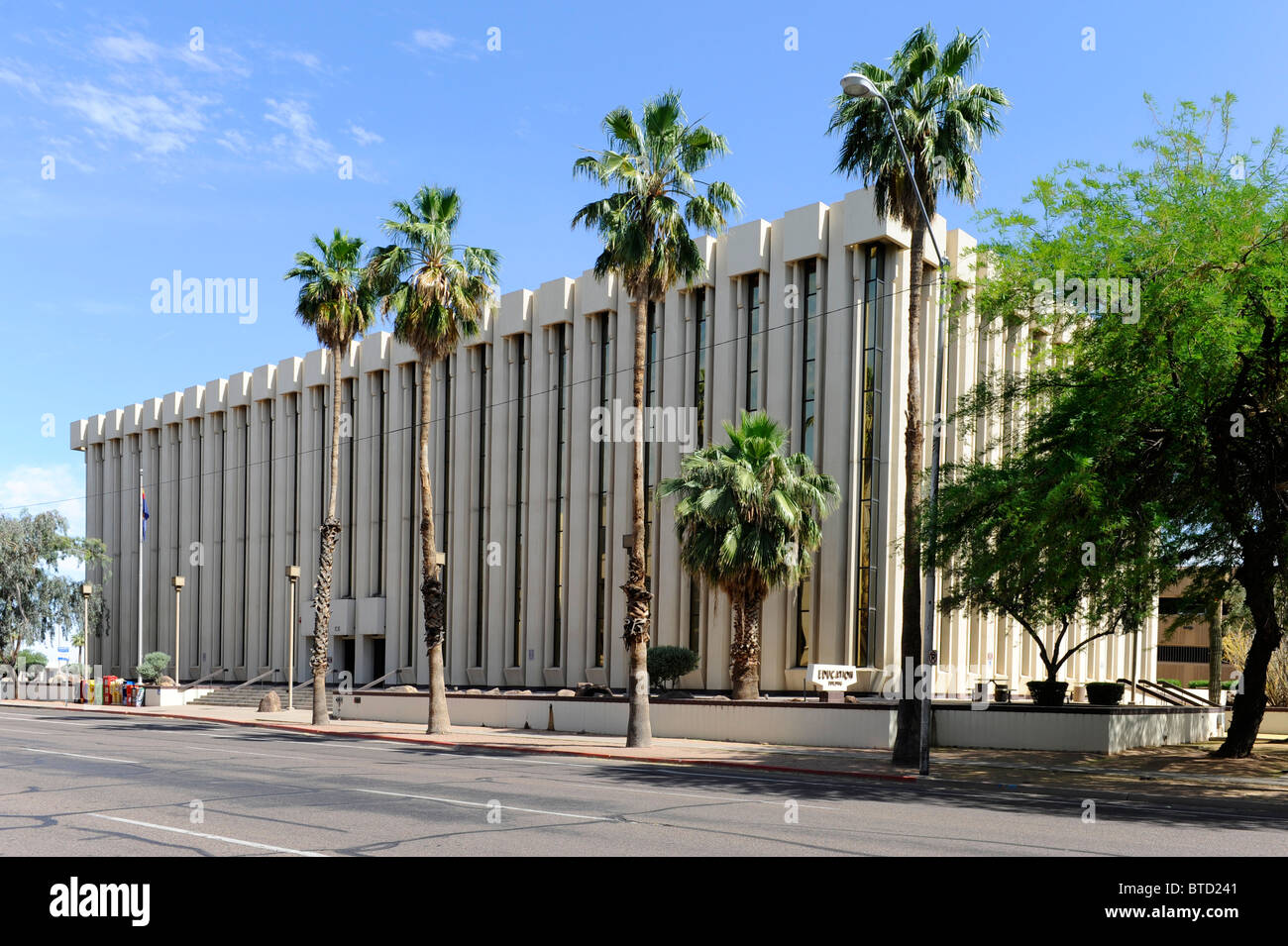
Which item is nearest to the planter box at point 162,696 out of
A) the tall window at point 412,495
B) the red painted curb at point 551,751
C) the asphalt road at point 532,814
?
the red painted curb at point 551,751

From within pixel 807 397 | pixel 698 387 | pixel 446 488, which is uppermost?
pixel 698 387

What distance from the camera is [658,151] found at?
26750 mm

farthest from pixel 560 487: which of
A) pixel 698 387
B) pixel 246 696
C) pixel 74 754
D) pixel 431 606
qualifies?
pixel 74 754

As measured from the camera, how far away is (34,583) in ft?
204

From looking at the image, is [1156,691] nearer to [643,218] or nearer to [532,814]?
[643,218]

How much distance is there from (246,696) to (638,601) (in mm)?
31068

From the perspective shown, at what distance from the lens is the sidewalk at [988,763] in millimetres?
19094

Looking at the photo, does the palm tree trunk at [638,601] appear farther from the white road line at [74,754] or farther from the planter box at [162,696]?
the planter box at [162,696]

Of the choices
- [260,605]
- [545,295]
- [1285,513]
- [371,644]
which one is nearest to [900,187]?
[1285,513]

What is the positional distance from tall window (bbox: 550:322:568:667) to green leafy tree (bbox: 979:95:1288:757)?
86.4 ft

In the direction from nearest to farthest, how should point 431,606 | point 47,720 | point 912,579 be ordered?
point 912,579 < point 431,606 < point 47,720

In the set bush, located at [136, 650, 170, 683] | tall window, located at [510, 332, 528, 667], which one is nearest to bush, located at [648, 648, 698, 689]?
tall window, located at [510, 332, 528, 667]

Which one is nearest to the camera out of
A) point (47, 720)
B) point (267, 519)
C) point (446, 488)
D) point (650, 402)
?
point (47, 720)
